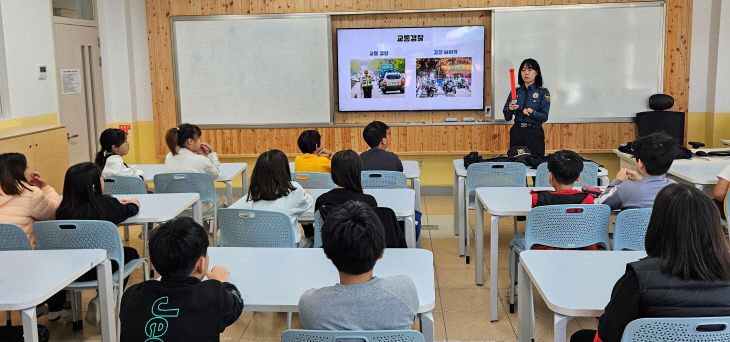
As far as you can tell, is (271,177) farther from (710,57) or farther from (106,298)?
(710,57)

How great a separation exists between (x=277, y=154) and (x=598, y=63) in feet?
16.2

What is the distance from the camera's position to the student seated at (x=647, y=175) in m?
3.52

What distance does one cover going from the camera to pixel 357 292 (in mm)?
2004

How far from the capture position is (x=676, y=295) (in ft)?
6.41

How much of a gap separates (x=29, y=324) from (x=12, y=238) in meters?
0.90

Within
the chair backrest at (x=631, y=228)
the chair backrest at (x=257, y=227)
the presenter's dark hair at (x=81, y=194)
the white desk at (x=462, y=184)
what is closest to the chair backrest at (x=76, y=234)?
the presenter's dark hair at (x=81, y=194)

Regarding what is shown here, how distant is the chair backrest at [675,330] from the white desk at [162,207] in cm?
257

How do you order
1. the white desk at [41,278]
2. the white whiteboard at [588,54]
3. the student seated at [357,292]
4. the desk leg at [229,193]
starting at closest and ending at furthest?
the student seated at [357,292] → the white desk at [41,278] → the desk leg at [229,193] → the white whiteboard at [588,54]

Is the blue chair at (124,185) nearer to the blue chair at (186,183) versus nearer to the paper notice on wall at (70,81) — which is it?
the blue chair at (186,183)

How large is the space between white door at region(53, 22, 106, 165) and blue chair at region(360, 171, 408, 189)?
3.61 meters

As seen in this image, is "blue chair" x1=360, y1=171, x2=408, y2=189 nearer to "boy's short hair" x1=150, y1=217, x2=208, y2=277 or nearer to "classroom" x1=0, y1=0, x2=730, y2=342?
"classroom" x1=0, y1=0, x2=730, y2=342

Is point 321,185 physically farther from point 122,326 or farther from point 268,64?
point 268,64

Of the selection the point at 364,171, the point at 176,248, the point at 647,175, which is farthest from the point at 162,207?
the point at 647,175

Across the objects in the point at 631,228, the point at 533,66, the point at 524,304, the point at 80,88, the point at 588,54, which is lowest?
the point at 524,304
